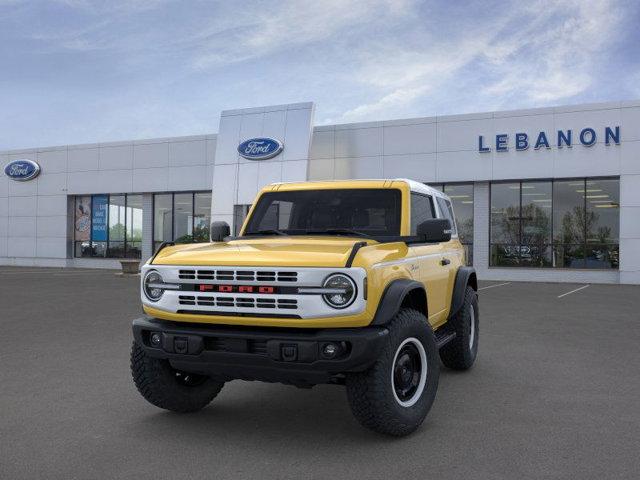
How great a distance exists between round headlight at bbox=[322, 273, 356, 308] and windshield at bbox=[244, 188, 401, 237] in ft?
3.84

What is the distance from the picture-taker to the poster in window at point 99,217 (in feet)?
100

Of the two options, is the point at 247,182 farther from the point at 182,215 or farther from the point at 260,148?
the point at 182,215

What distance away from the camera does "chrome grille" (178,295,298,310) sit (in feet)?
13.2

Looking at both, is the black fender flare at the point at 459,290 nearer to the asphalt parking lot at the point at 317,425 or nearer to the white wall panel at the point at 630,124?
the asphalt parking lot at the point at 317,425

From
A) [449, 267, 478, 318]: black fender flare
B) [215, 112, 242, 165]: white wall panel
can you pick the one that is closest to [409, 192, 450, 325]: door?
[449, 267, 478, 318]: black fender flare

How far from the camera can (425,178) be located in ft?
78.8

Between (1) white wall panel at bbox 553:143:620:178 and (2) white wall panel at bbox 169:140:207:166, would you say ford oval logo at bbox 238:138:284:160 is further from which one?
(1) white wall panel at bbox 553:143:620:178

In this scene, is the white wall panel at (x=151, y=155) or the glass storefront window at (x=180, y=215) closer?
the glass storefront window at (x=180, y=215)

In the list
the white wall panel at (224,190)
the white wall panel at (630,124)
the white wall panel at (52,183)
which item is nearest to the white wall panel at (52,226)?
the white wall panel at (52,183)

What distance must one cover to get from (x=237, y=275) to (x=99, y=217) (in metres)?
28.5

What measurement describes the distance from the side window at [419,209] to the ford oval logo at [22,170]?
98.9 ft

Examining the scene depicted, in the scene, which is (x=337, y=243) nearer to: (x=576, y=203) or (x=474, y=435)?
(x=474, y=435)

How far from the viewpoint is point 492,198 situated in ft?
77.6

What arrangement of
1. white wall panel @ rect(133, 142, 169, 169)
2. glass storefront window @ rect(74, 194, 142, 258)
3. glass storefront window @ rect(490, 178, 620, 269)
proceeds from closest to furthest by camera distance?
1. glass storefront window @ rect(490, 178, 620, 269)
2. white wall panel @ rect(133, 142, 169, 169)
3. glass storefront window @ rect(74, 194, 142, 258)
